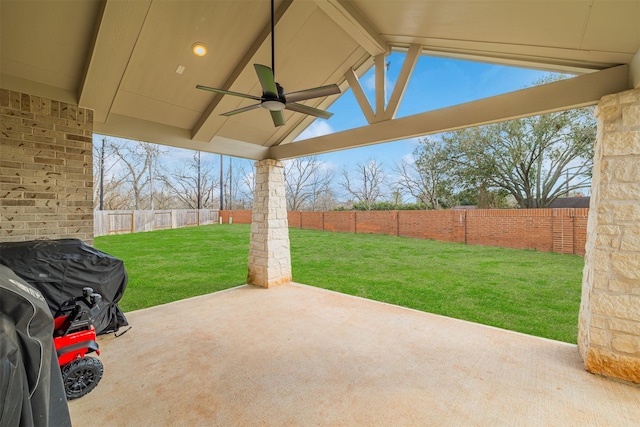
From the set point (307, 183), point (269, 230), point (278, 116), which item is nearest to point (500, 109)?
point (278, 116)

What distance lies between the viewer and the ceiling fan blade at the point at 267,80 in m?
1.96

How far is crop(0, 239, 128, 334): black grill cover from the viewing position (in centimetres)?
236

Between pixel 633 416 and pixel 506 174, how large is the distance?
9.69m

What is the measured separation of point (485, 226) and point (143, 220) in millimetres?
13209

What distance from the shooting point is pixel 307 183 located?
59.4 ft

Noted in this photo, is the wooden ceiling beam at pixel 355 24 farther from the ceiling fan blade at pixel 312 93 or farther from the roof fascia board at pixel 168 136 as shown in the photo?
the roof fascia board at pixel 168 136

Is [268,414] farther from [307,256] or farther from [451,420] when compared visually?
[307,256]

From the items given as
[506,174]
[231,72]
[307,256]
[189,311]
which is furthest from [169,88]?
[506,174]

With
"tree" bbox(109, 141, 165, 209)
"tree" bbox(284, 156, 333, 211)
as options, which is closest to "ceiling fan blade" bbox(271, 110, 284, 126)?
"tree" bbox(284, 156, 333, 211)

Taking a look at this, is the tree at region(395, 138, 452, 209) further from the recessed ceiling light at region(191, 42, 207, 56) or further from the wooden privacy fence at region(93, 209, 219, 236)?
the wooden privacy fence at region(93, 209, 219, 236)

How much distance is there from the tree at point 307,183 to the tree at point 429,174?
6046 mm

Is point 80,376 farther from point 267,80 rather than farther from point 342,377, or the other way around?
point 267,80

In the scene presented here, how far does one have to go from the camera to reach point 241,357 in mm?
2574

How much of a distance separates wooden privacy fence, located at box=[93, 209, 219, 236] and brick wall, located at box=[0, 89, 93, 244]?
889 centimetres
